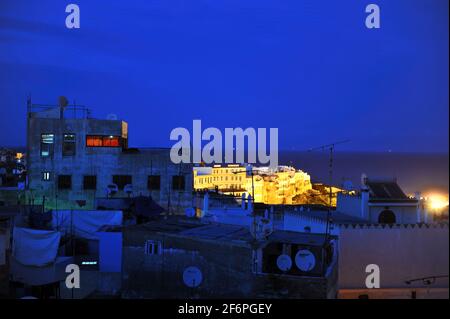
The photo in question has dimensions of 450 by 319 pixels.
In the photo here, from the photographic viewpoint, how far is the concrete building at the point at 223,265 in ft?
24.2

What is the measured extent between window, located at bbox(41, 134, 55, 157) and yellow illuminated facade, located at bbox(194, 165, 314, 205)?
702 inches

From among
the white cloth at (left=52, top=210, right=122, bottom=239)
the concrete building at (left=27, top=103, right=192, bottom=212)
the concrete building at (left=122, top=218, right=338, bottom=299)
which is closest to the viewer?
the concrete building at (left=122, top=218, right=338, bottom=299)

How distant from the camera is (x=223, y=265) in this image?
7773 millimetres

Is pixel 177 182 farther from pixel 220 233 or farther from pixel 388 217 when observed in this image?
pixel 220 233

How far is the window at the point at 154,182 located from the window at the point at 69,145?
2.91 metres

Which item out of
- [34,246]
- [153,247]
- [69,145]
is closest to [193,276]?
[153,247]

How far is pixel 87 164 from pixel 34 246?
752 centimetres

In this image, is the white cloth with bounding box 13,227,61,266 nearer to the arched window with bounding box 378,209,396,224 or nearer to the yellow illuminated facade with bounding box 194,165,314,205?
the arched window with bounding box 378,209,396,224

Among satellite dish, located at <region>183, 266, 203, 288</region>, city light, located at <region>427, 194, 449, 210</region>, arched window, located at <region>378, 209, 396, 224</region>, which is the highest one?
city light, located at <region>427, 194, 449, 210</region>

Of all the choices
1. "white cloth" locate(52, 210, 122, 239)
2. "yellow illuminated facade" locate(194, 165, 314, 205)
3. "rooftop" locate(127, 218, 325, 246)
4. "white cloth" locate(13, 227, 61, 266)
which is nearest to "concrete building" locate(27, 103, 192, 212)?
"white cloth" locate(52, 210, 122, 239)

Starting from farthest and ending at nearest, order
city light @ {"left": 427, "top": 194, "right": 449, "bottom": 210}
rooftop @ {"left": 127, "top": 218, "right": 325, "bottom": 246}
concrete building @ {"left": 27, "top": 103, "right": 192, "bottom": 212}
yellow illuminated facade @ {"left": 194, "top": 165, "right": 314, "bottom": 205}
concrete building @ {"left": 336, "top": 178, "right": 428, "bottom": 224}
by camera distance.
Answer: yellow illuminated facade @ {"left": 194, "top": 165, "right": 314, "bottom": 205} → concrete building @ {"left": 27, "top": 103, "right": 192, "bottom": 212} → city light @ {"left": 427, "top": 194, "right": 449, "bottom": 210} → concrete building @ {"left": 336, "top": 178, "right": 428, "bottom": 224} → rooftop @ {"left": 127, "top": 218, "right": 325, "bottom": 246}

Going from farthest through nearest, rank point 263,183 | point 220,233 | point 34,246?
point 263,183 → point 34,246 → point 220,233

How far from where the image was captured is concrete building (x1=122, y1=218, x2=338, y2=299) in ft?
24.2
